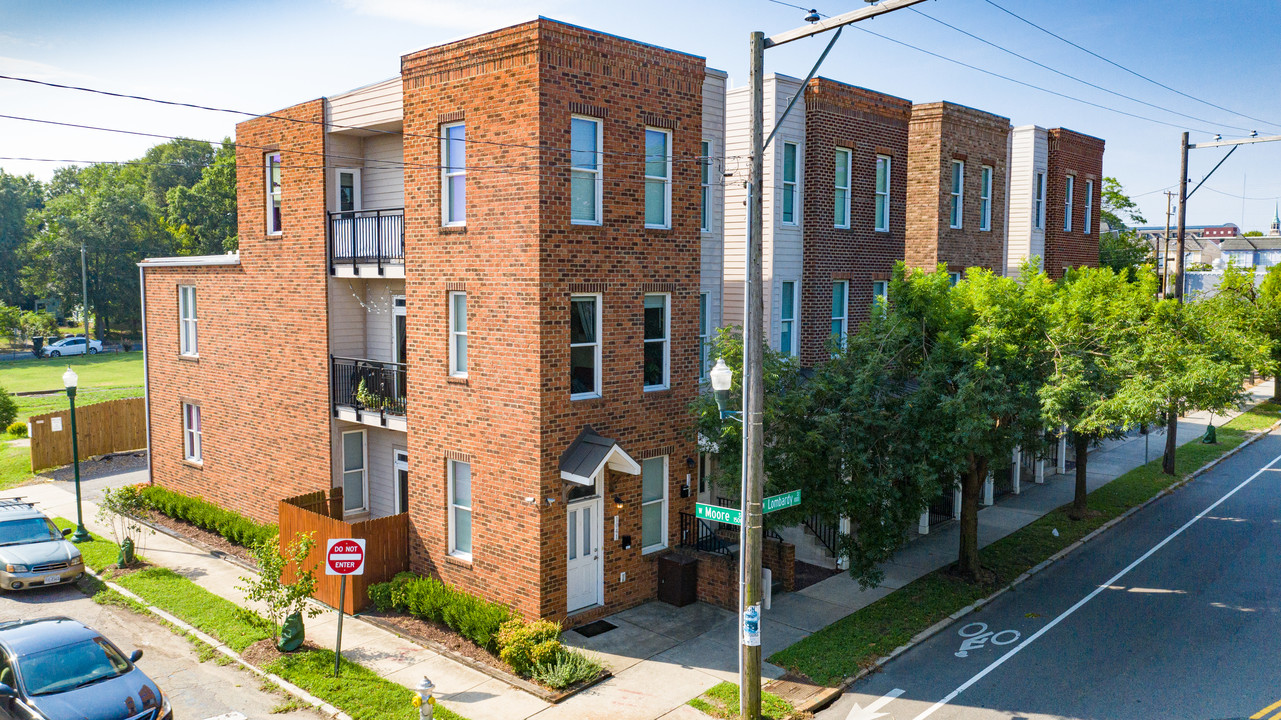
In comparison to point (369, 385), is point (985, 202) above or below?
above

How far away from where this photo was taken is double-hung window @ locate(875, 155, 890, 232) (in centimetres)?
2209

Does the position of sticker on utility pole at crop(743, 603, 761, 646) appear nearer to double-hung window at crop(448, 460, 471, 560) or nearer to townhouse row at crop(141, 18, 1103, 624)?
townhouse row at crop(141, 18, 1103, 624)

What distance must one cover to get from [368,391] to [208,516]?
6.16 meters

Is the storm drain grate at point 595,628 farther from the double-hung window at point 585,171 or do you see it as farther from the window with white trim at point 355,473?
the window with white trim at point 355,473

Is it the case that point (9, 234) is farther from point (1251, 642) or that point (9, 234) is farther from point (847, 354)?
point (1251, 642)

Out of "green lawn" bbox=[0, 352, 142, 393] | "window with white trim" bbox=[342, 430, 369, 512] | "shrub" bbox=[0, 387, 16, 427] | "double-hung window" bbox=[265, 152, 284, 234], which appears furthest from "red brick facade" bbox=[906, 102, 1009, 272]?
"green lawn" bbox=[0, 352, 142, 393]

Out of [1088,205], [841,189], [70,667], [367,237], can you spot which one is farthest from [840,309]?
[70,667]

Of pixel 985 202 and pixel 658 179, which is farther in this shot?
pixel 985 202

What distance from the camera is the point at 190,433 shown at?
2305 cm

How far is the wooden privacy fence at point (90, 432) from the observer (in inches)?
1079

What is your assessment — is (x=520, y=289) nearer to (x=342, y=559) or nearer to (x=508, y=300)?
(x=508, y=300)

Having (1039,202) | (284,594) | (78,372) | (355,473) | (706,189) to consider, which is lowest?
(78,372)

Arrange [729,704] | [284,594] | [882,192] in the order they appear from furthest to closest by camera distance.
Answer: [882,192] < [284,594] < [729,704]

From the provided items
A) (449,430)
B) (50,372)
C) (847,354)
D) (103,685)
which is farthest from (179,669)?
(50,372)
